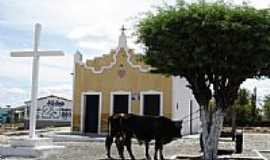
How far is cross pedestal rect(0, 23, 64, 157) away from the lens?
607 inches

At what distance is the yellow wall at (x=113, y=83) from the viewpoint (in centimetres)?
3123

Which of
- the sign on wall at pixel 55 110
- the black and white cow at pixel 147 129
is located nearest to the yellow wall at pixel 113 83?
the sign on wall at pixel 55 110

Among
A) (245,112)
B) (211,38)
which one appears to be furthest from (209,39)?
(245,112)

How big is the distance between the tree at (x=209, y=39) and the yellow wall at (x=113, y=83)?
16149 millimetres

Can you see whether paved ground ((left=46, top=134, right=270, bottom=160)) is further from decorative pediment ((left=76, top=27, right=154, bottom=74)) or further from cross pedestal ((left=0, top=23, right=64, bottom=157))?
decorative pediment ((left=76, top=27, right=154, bottom=74))

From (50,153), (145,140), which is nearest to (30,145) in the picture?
(50,153)

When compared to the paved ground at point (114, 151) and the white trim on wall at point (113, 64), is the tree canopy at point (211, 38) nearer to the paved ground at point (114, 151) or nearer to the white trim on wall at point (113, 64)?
the paved ground at point (114, 151)

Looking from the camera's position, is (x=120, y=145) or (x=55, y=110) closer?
(x=120, y=145)

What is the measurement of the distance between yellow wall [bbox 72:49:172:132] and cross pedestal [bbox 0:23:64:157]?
14754 mm

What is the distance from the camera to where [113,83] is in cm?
3253

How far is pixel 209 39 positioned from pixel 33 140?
5882 mm

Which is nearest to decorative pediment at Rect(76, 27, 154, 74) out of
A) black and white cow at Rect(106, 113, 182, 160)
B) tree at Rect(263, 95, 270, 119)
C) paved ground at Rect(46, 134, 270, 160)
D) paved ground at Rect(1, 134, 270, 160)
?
paved ground at Rect(1, 134, 270, 160)

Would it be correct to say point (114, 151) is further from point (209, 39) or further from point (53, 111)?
point (53, 111)

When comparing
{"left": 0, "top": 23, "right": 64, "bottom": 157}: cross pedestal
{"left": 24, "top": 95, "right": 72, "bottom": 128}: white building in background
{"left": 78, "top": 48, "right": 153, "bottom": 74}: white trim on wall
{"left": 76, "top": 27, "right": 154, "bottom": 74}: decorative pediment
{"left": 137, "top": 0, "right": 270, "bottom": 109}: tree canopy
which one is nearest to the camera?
{"left": 137, "top": 0, "right": 270, "bottom": 109}: tree canopy
